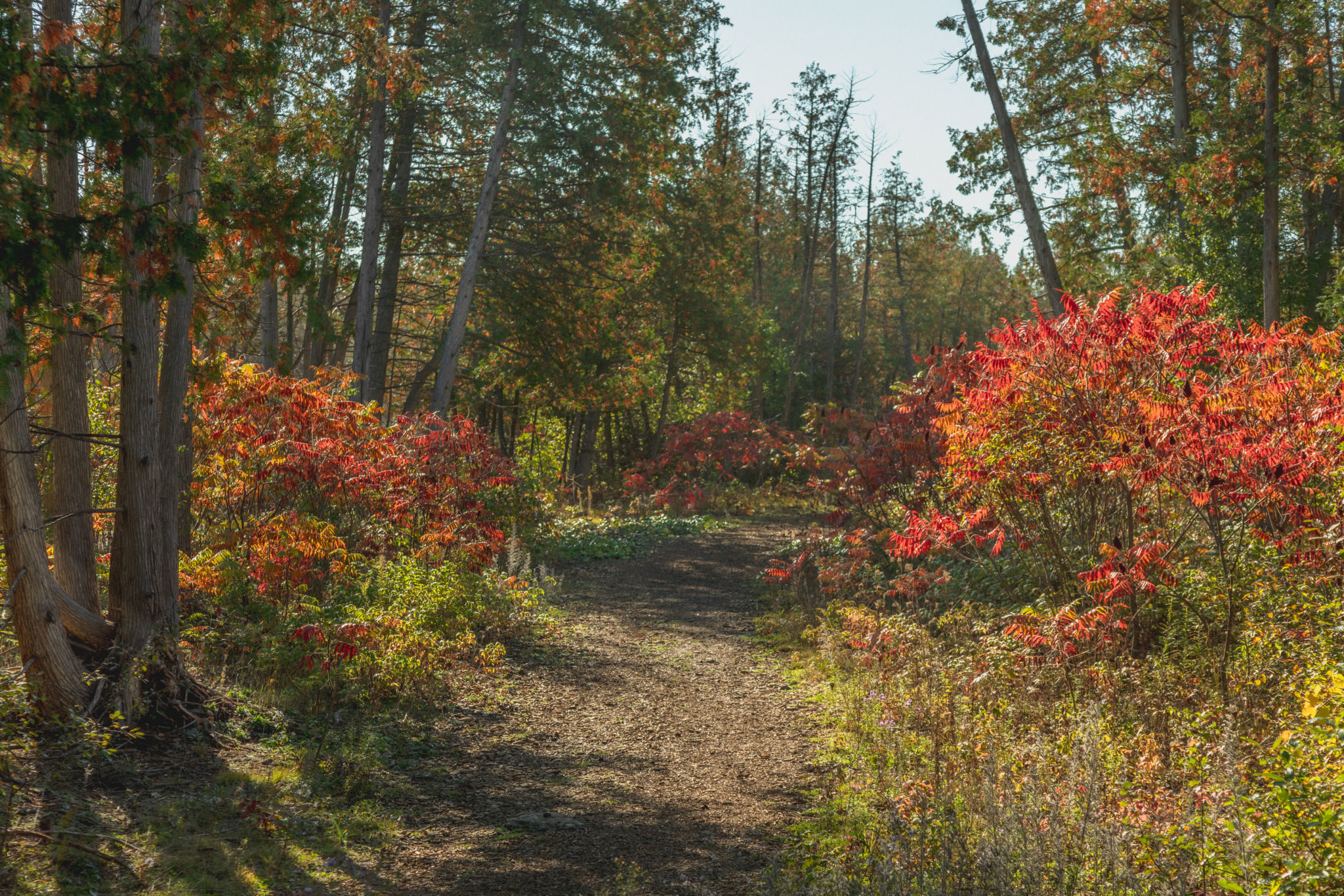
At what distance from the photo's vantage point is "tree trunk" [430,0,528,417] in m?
14.3

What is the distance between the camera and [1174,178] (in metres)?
13.6

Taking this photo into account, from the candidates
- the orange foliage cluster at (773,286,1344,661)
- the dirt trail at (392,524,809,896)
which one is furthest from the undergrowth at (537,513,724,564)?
the orange foliage cluster at (773,286,1344,661)

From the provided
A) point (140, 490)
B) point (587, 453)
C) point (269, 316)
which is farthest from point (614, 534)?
point (140, 490)

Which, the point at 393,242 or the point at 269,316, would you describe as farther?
the point at 393,242

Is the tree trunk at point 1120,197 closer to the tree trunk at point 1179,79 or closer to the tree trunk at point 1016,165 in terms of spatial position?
the tree trunk at point 1179,79

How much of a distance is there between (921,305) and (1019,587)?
44344 mm

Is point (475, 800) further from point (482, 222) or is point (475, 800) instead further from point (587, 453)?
point (587, 453)

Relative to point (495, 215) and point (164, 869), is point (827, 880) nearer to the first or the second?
point (164, 869)

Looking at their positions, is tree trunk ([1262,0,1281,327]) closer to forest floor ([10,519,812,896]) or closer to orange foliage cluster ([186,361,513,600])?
forest floor ([10,519,812,896])

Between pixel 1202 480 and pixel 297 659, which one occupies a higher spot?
pixel 1202 480

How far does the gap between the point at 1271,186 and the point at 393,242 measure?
1368 cm

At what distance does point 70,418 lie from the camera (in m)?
4.86

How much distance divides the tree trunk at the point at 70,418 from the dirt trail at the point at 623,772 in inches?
86.8

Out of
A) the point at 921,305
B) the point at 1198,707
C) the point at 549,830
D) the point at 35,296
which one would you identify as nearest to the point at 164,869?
the point at 549,830
